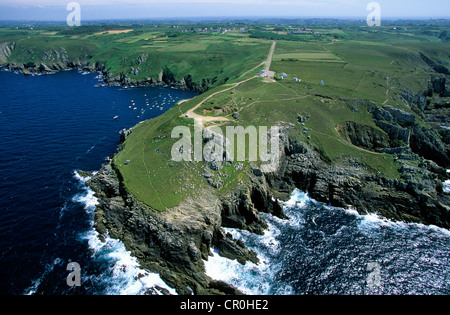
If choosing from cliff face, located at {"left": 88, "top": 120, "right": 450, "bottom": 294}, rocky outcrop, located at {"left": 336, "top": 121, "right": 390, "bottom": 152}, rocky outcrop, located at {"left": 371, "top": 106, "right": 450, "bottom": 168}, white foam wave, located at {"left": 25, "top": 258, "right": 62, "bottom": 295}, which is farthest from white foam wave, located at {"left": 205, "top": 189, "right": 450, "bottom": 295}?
rocky outcrop, located at {"left": 371, "top": 106, "right": 450, "bottom": 168}

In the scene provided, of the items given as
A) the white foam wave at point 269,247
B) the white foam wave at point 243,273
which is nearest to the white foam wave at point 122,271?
the white foam wave at point 243,273

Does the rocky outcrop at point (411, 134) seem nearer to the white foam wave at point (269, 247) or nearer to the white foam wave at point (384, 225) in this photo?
the white foam wave at point (384, 225)

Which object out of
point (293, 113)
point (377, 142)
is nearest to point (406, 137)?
point (377, 142)

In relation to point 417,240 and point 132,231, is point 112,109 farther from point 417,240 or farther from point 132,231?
point 417,240

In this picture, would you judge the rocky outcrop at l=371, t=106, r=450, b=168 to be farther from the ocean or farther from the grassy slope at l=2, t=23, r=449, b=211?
the ocean
